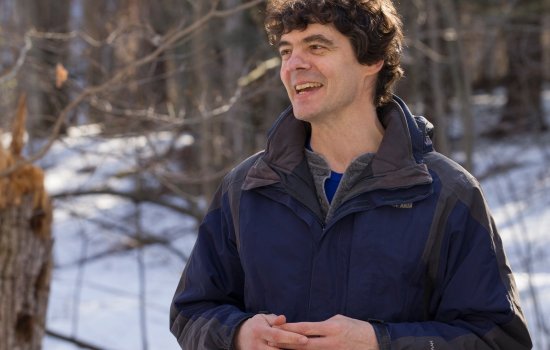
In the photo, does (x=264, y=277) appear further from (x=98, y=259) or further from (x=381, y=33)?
(x=98, y=259)

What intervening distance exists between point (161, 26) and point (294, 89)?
1347 centimetres

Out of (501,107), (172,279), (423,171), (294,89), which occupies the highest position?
(501,107)

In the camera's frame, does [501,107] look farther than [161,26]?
Yes

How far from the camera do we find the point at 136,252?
13977mm

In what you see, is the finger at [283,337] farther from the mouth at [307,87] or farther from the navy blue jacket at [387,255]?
the mouth at [307,87]

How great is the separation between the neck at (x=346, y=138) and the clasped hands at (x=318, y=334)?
446 mm

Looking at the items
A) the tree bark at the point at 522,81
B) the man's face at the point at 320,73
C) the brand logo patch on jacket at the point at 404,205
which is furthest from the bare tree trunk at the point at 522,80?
the brand logo patch on jacket at the point at 404,205

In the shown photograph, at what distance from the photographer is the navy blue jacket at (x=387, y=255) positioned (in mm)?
2564

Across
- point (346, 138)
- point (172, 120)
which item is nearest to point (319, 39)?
point (346, 138)

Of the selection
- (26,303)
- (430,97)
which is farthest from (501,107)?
(26,303)

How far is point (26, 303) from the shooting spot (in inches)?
229

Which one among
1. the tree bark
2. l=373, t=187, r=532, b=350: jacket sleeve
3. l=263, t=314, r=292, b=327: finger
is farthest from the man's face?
the tree bark

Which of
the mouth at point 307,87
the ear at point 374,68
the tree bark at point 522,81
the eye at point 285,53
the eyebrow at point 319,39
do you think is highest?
the tree bark at point 522,81

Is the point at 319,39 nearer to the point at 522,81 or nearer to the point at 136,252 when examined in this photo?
the point at 136,252
